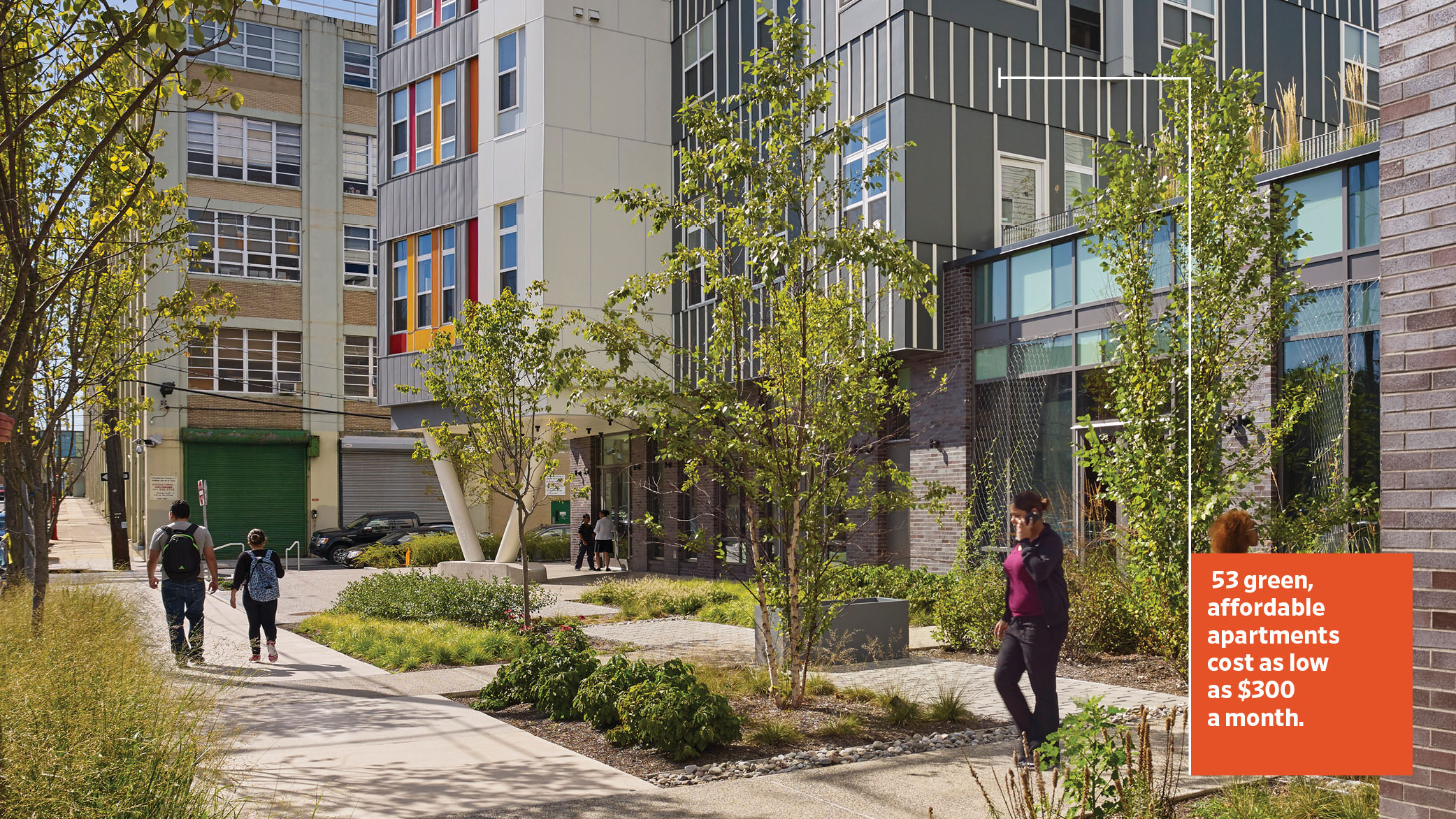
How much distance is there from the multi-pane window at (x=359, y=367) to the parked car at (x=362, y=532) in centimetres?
686

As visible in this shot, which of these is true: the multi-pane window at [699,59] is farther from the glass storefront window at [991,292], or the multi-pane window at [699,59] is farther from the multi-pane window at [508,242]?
the glass storefront window at [991,292]

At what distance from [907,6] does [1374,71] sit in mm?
10855

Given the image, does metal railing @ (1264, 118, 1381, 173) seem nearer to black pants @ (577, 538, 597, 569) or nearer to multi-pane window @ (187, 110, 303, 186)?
black pants @ (577, 538, 597, 569)

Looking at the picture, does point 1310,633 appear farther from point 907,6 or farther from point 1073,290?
point 907,6

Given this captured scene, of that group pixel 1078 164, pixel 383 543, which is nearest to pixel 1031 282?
pixel 1078 164

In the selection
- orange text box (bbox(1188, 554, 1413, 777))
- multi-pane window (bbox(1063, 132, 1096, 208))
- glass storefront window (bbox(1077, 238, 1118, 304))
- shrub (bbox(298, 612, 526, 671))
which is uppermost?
multi-pane window (bbox(1063, 132, 1096, 208))

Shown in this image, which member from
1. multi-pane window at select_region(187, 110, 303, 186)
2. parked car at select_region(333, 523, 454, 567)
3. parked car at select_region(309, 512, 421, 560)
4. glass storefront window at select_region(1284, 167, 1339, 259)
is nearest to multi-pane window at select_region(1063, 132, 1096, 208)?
glass storefront window at select_region(1284, 167, 1339, 259)

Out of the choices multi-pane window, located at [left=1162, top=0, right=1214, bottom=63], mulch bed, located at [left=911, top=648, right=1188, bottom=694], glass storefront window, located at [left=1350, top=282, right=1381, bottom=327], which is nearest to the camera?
mulch bed, located at [left=911, top=648, right=1188, bottom=694]

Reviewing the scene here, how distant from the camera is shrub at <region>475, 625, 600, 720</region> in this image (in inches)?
367

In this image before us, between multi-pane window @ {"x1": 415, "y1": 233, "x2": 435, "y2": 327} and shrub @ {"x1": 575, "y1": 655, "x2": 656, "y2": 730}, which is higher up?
multi-pane window @ {"x1": 415, "y1": 233, "x2": 435, "y2": 327}

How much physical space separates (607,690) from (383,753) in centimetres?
166

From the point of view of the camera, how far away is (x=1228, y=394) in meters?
10.7

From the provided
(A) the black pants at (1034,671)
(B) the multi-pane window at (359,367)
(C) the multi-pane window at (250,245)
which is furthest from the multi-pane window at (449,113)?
(A) the black pants at (1034,671)

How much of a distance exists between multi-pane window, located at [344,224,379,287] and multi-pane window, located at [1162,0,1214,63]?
29858 mm
